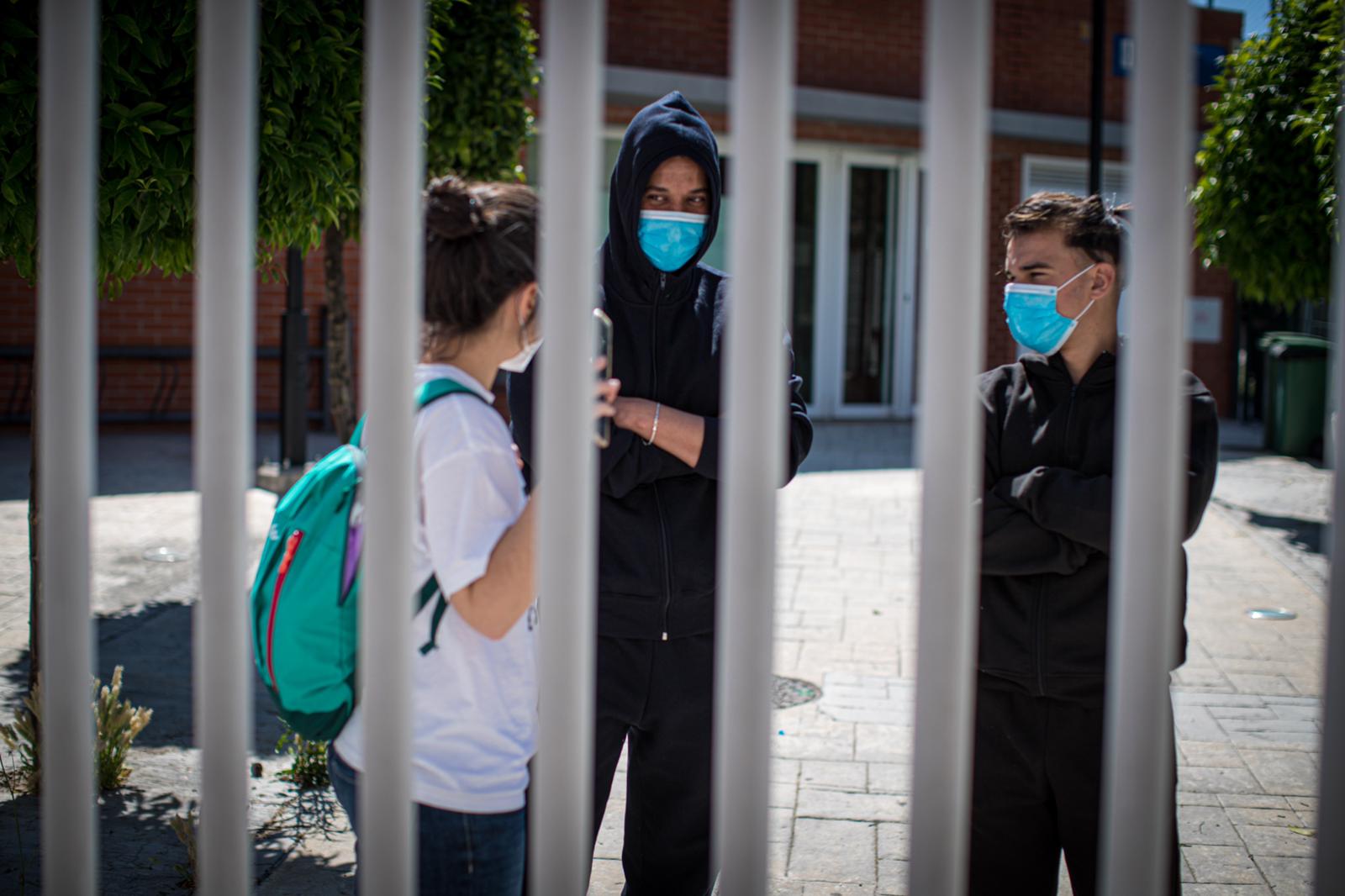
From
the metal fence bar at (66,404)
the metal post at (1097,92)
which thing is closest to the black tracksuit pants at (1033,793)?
the metal fence bar at (66,404)

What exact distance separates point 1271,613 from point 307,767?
488 centimetres

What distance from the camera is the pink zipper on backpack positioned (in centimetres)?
180

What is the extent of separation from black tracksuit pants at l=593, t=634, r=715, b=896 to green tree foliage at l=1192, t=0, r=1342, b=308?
19.8 ft

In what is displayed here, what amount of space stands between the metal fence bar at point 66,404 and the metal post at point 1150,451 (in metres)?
1.28

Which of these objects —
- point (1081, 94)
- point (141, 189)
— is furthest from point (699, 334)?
point (1081, 94)

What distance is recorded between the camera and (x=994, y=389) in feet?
8.51

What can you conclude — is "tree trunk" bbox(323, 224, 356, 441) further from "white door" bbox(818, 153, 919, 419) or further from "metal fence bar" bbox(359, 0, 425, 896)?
"white door" bbox(818, 153, 919, 419)

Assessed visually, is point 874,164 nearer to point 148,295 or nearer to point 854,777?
point 148,295

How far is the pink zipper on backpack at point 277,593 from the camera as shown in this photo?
1.80 m

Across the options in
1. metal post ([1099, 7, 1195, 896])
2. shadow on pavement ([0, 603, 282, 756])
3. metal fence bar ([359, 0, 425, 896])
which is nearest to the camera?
metal post ([1099, 7, 1195, 896])

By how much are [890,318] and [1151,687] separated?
13.7 metres

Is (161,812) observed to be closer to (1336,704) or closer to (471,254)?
(471,254)

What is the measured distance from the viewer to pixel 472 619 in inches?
70.7

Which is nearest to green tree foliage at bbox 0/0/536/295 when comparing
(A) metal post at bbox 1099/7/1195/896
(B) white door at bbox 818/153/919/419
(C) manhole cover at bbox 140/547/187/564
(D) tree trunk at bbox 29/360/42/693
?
(D) tree trunk at bbox 29/360/42/693
